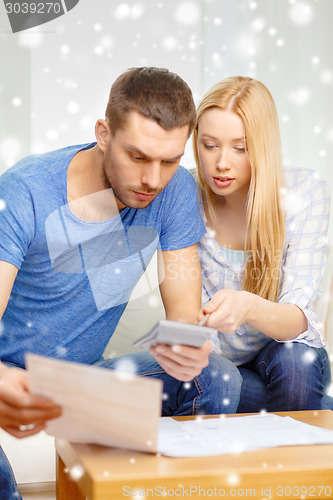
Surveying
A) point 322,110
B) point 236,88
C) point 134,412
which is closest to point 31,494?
point 134,412

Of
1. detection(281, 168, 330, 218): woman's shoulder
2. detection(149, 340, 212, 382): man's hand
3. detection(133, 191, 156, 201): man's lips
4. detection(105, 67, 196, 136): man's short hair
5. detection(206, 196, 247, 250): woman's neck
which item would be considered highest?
detection(105, 67, 196, 136): man's short hair

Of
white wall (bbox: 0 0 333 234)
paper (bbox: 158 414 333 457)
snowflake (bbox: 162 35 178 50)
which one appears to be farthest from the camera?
snowflake (bbox: 162 35 178 50)

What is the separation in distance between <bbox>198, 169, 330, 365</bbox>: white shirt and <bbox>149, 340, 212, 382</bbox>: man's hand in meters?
0.41

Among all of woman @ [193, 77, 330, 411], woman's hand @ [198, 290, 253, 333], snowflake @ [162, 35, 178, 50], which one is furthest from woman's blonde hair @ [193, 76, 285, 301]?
snowflake @ [162, 35, 178, 50]

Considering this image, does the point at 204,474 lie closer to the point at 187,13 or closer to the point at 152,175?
the point at 152,175

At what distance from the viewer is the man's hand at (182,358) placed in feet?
3.18

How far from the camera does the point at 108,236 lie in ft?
4.24

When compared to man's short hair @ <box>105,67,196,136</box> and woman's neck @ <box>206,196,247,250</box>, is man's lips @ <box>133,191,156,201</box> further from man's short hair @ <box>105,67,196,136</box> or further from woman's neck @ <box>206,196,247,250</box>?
woman's neck @ <box>206,196,247,250</box>

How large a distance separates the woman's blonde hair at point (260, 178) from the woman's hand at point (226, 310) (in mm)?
256

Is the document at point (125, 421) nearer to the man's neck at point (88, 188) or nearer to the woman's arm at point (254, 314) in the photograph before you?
the woman's arm at point (254, 314)

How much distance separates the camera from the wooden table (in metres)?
0.74

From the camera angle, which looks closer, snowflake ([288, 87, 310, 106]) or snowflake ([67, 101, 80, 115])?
snowflake ([67, 101, 80, 115])

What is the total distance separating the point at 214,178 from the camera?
4.48 ft

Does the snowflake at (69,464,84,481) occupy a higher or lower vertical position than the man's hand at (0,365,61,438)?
lower
